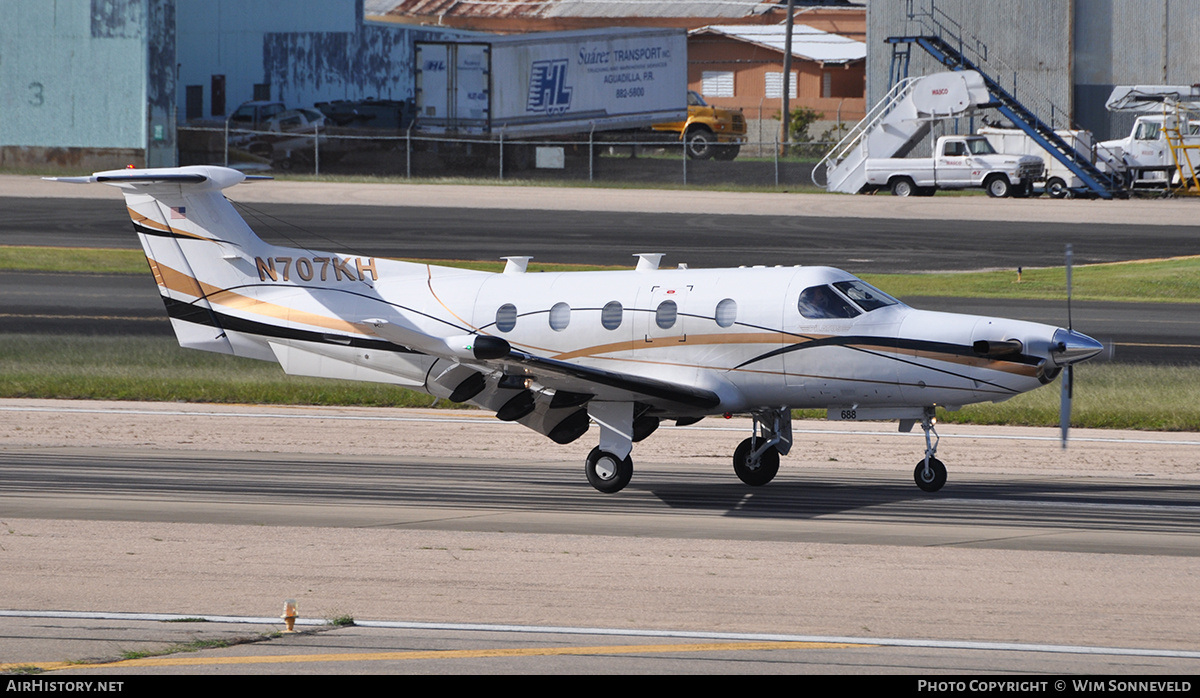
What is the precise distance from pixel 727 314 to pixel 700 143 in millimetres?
42083

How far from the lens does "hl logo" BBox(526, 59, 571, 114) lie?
175 ft

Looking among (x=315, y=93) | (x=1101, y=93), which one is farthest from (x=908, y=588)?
(x=315, y=93)

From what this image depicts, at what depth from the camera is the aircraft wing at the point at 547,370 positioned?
525 inches

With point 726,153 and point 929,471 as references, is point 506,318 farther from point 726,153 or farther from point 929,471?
point 726,153

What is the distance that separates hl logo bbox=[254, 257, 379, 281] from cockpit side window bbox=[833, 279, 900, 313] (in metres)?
5.85

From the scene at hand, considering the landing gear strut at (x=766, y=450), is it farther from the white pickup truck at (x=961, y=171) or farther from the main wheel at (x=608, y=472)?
the white pickup truck at (x=961, y=171)

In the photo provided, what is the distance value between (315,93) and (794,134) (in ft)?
81.1

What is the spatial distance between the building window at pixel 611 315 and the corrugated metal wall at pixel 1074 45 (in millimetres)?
43852

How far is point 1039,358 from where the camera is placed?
14062 mm

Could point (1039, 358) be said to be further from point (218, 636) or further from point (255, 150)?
point (255, 150)

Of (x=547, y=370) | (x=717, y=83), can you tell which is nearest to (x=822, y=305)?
(x=547, y=370)

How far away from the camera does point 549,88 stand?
176 ft

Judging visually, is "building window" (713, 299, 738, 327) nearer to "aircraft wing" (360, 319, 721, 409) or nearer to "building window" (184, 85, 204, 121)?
"aircraft wing" (360, 319, 721, 409)

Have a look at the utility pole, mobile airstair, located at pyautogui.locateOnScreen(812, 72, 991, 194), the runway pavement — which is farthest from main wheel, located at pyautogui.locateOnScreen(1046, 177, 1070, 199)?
the runway pavement
